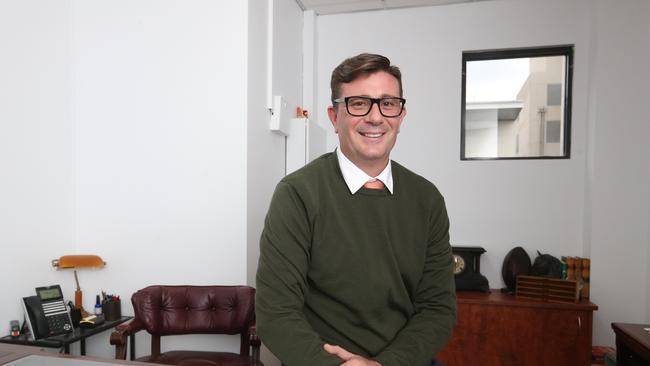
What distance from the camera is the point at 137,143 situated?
2711 mm

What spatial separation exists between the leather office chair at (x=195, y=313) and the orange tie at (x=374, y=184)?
51.1 inches

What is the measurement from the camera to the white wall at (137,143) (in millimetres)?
2561

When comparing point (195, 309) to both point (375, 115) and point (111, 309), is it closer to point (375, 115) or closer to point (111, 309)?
point (111, 309)

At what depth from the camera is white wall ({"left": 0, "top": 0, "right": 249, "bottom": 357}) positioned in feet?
8.40

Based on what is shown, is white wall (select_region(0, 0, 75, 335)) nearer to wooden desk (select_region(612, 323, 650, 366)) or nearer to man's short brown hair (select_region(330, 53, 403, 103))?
man's short brown hair (select_region(330, 53, 403, 103))

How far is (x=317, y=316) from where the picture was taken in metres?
1.27

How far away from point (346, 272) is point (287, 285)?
182 mm

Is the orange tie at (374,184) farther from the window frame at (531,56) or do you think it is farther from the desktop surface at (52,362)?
the window frame at (531,56)

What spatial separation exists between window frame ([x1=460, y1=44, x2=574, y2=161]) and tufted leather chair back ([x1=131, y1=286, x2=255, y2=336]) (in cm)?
225

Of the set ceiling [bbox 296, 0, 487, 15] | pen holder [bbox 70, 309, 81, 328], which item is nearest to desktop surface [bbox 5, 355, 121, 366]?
pen holder [bbox 70, 309, 81, 328]

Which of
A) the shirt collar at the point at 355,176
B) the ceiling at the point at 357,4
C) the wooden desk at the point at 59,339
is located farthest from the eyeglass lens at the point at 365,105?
the ceiling at the point at 357,4

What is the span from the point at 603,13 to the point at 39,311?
4296 millimetres

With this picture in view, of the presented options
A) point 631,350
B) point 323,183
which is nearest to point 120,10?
point 323,183

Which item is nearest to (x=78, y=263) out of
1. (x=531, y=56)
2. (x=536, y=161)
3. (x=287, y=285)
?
(x=287, y=285)
